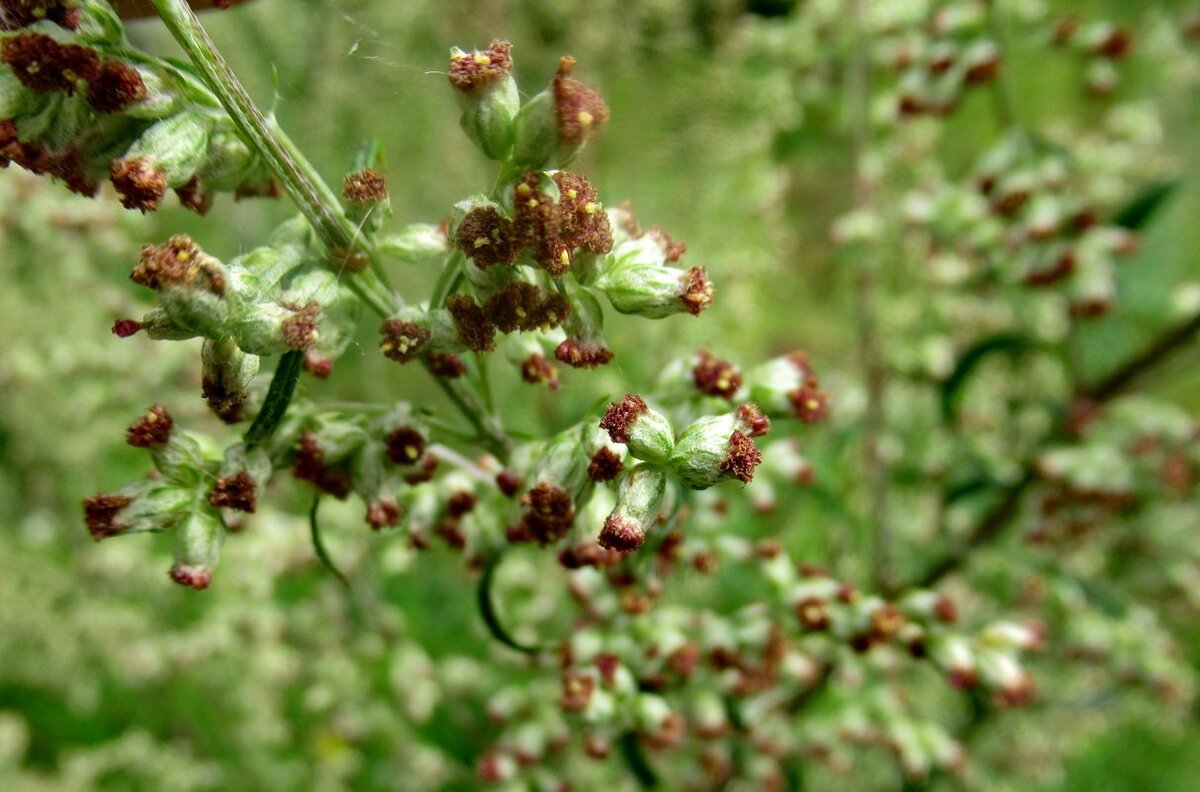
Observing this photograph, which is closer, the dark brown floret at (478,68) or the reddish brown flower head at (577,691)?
the dark brown floret at (478,68)

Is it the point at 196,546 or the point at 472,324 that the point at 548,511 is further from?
the point at 196,546

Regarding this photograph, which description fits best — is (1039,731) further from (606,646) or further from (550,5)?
(550,5)

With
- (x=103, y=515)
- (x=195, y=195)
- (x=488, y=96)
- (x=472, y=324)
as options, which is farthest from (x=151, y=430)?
(x=488, y=96)

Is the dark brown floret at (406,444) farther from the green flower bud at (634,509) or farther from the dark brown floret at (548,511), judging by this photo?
the green flower bud at (634,509)

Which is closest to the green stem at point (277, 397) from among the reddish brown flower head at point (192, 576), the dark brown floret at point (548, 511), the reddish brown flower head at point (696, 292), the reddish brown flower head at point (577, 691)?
the reddish brown flower head at point (192, 576)

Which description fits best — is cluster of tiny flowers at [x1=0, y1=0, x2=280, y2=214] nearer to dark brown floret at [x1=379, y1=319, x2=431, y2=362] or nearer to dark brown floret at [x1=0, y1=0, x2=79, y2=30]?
dark brown floret at [x1=0, y1=0, x2=79, y2=30]

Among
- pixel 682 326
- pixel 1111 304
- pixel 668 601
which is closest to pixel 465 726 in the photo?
pixel 668 601
